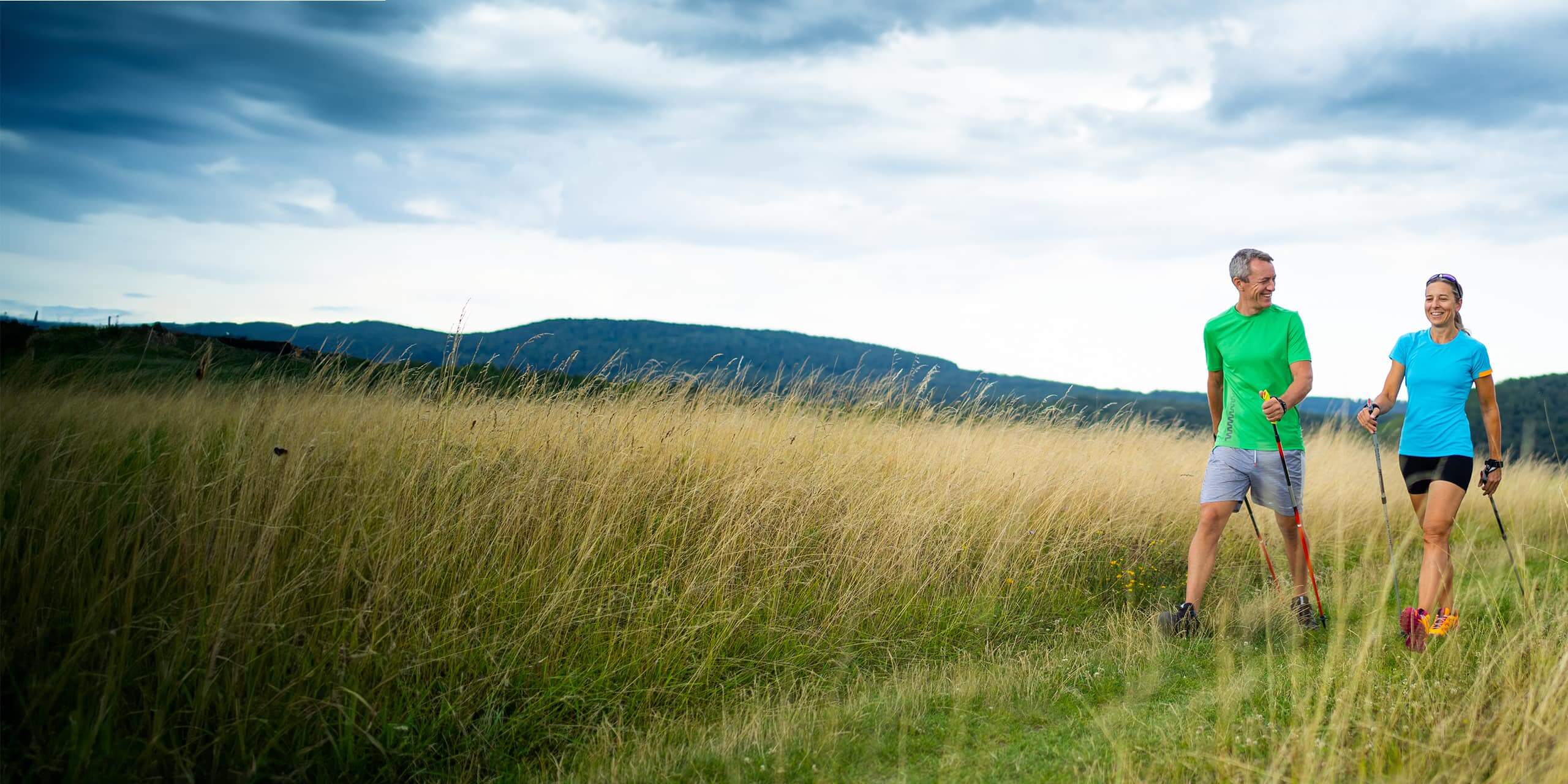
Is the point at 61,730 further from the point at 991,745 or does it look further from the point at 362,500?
the point at 991,745

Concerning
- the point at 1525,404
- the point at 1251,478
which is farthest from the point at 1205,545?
the point at 1525,404

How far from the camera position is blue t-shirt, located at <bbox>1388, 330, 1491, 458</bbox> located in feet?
15.4

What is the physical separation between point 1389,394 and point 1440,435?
15.6 inches

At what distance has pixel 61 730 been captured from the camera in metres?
2.91

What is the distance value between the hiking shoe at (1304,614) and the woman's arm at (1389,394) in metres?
1.14

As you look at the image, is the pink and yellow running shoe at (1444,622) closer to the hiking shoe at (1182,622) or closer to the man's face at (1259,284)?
the hiking shoe at (1182,622)

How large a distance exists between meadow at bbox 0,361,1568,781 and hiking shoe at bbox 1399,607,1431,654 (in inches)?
3.1

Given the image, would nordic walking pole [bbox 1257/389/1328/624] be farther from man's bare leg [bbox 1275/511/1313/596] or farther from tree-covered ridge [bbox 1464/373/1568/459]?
tree-covered ridge [bbox 1464/373/1568/459]

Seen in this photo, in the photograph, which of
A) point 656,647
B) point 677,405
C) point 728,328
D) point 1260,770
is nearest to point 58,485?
point 656,647

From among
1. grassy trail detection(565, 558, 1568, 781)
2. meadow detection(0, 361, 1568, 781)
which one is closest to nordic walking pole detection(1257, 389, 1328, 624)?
meadow detection(0, 361, 1568, 781)

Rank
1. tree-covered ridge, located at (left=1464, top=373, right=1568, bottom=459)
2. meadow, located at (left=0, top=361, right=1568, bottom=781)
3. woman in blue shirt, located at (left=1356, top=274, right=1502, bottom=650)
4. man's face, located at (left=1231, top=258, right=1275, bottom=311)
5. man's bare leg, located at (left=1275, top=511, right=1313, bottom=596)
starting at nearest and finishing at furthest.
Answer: meadow, located at (left=0, top=361, right=1568, bottom=781) → woman in blue shirt, located at (left=1356, top=274, right=1502, bottom=650) → man's face, located at (left=1231, top=258, right=1275, bottom=311) → man's bare leg, located at (left=1275, top=511, right=1313, bottom=596) → tree-covered ridge, located at (left=1464, top=373, right=1568, bottom=459)

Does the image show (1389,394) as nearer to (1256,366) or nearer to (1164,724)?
(1256,366)

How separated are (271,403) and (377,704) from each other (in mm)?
3430

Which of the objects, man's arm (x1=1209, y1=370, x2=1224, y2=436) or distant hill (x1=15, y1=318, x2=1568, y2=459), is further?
distant hill (x1=15, y1=318, x2=1568, y2=459)
